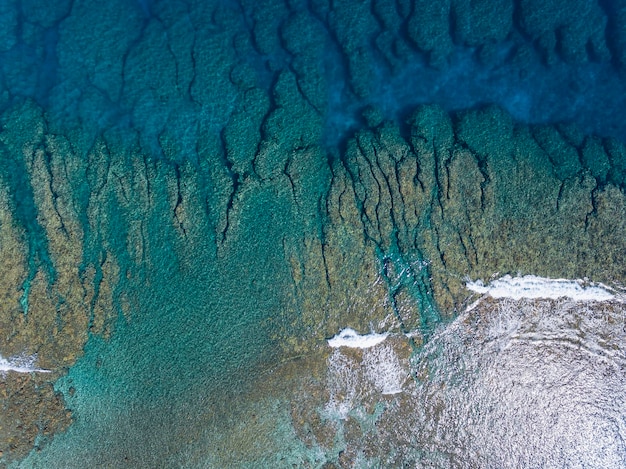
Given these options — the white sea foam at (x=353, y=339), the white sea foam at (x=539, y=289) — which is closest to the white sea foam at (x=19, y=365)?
the white sea foam at (x=353, y=339)

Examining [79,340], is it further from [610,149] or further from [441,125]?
[610,149]

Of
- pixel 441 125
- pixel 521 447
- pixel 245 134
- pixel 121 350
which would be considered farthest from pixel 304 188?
pixel 521 447

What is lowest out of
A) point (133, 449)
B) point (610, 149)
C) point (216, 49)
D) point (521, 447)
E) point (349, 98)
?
point (521, 447)

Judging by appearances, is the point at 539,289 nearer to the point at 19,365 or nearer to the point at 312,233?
the point at 312,233

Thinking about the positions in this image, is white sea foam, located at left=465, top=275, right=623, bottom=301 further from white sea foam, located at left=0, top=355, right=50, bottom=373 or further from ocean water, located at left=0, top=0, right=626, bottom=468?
white sea foam, located at left=0, top=355, right=50, bottom=373

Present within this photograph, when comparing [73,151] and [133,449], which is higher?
[73,151]

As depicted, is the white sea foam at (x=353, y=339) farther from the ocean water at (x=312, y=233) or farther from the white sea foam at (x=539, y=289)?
the white sea foam at (x=539, y=289)
